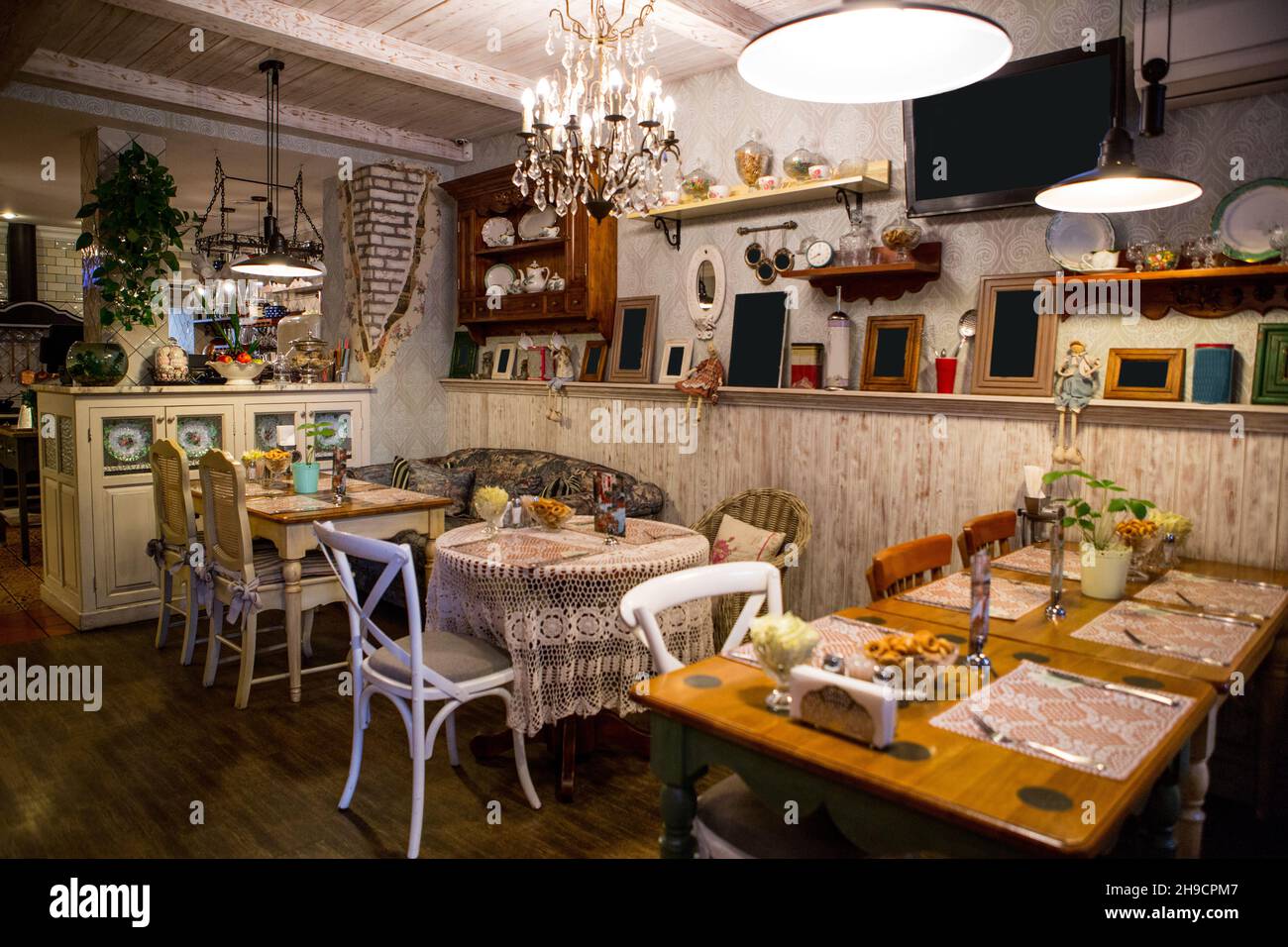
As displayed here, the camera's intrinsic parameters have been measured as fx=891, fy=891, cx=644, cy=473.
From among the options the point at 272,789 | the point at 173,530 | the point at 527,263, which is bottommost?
the point at 272,789

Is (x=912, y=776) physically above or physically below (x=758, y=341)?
below

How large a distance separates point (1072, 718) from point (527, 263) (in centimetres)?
490

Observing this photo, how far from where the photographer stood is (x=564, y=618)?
2.95 metres

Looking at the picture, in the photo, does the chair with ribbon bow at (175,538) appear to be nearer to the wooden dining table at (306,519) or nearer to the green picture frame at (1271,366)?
the wooden dining table at (306,519)

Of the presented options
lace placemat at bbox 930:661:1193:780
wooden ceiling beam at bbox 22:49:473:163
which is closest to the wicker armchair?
lace placemat at bbox 930:661:1193:780

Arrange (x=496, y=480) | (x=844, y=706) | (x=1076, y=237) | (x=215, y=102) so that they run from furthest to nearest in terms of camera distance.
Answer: (x=496, y=480) → (x=215, y=102) → (x=1076, y=237) → (x=844, y=706)

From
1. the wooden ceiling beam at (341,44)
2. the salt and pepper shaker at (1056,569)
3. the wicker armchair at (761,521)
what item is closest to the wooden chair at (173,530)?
the wooden ceiling beam at (341,44)

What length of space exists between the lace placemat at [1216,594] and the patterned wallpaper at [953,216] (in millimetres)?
769

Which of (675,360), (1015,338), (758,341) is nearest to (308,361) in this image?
(675,360)

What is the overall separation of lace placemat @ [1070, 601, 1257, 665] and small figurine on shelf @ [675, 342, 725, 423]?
2497mm

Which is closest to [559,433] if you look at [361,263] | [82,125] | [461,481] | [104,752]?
[461,481]

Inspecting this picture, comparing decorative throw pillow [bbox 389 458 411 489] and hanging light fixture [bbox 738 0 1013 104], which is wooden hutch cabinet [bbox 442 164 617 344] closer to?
decorative throw pillow [bbox 389 458 411 489]

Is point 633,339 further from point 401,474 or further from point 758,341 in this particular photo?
point 401,474

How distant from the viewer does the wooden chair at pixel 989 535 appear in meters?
3.05
